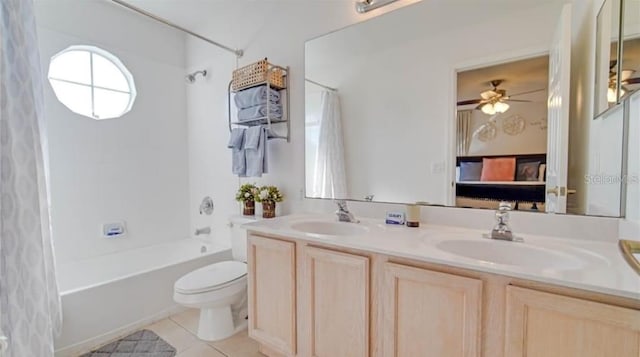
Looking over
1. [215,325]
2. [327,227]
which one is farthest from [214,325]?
[327,227]

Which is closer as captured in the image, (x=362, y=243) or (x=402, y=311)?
(x=402, y=311)

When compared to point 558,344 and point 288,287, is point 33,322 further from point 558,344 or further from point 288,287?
point 558,344

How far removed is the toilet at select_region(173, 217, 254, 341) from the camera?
1.77 metres

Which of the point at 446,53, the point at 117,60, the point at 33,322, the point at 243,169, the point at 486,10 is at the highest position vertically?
the point at 117,60

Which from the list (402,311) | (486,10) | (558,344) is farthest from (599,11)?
(402,311)

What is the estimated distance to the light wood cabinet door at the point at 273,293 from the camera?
1.51 metres

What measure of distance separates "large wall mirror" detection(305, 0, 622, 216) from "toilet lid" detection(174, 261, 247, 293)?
78cm

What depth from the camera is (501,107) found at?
139cm

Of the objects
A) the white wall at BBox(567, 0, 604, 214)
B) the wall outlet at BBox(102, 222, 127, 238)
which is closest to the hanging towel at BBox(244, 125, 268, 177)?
the wall outlet at BBox(102, 222, 127, 238)

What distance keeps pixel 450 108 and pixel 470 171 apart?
352 millimetres

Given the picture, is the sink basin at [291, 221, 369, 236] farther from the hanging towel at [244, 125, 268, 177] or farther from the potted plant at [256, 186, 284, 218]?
the hanging towel at [244, 125, 268, 177]

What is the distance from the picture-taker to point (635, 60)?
40.1 inches

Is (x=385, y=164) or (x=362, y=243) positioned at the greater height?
(x=385, y=164)

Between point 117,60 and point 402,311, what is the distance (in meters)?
3.05
